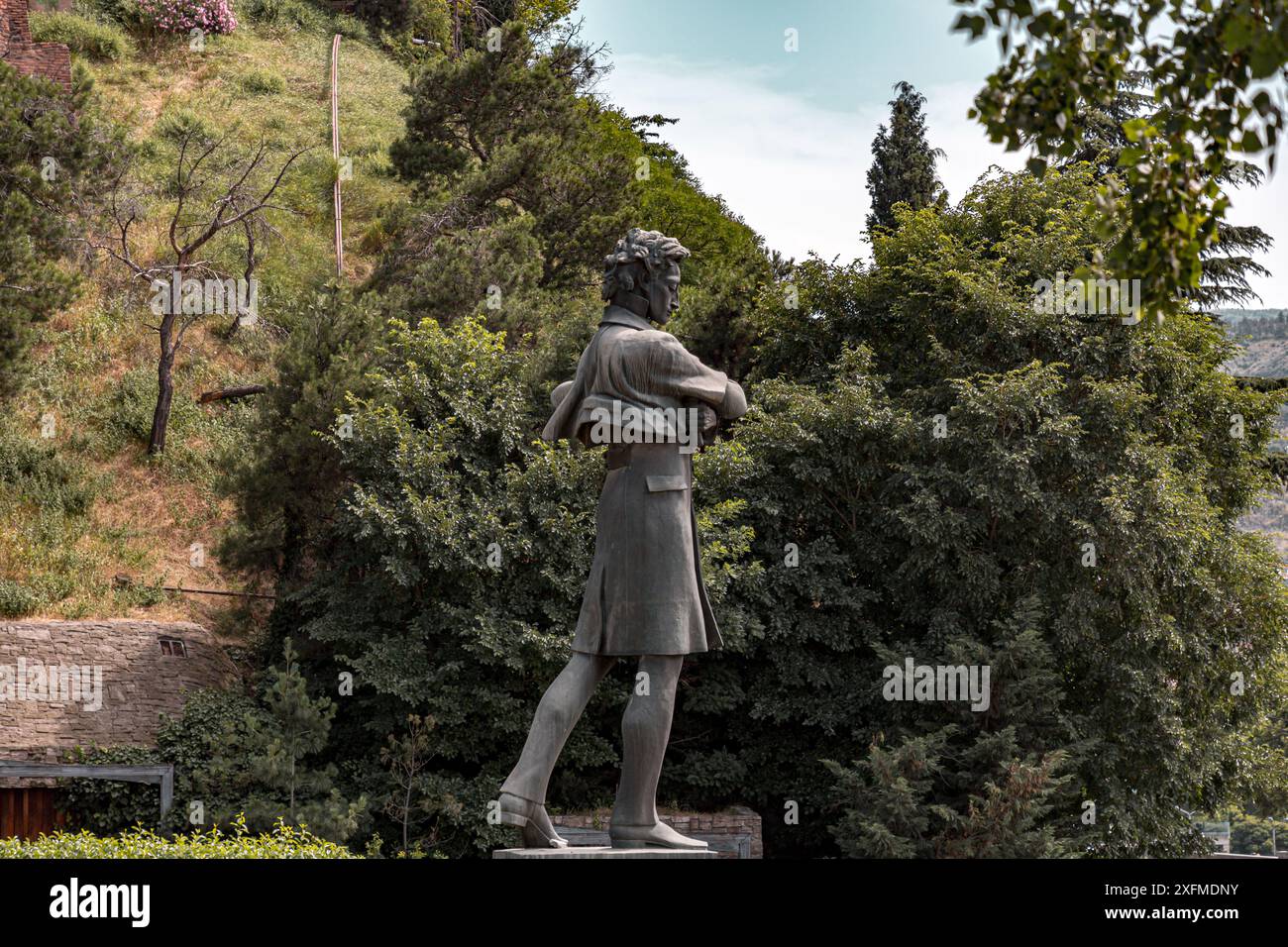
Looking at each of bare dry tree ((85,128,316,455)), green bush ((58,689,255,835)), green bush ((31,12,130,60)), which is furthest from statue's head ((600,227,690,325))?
green bush ((31,12,130,60))

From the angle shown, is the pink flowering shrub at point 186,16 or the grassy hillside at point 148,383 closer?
the grassy hillside at point 148,383

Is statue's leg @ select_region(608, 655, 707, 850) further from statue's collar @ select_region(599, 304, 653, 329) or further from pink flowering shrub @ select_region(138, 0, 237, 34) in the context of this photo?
pink flowering shrub @ select_region(138, 0, 237, 34)

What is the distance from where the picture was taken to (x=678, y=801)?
21.8m

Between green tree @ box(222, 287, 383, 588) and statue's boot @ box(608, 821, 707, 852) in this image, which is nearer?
statue's boot @ box(608, 821, 707, 852)

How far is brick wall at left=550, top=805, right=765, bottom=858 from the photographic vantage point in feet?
66.9

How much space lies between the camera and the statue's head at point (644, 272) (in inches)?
337

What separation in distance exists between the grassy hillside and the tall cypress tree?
13.4m

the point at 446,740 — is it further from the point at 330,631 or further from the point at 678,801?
the point at 678,801

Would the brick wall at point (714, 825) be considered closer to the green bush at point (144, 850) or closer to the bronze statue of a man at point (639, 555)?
the green bush at point (144, 850)

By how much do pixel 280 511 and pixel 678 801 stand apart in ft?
24.7

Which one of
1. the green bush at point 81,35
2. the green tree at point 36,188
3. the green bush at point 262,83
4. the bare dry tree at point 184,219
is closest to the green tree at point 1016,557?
the green tree at point 36,188

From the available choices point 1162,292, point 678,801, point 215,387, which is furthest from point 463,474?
point 1162,292

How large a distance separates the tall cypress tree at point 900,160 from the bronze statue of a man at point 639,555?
92.1ft
